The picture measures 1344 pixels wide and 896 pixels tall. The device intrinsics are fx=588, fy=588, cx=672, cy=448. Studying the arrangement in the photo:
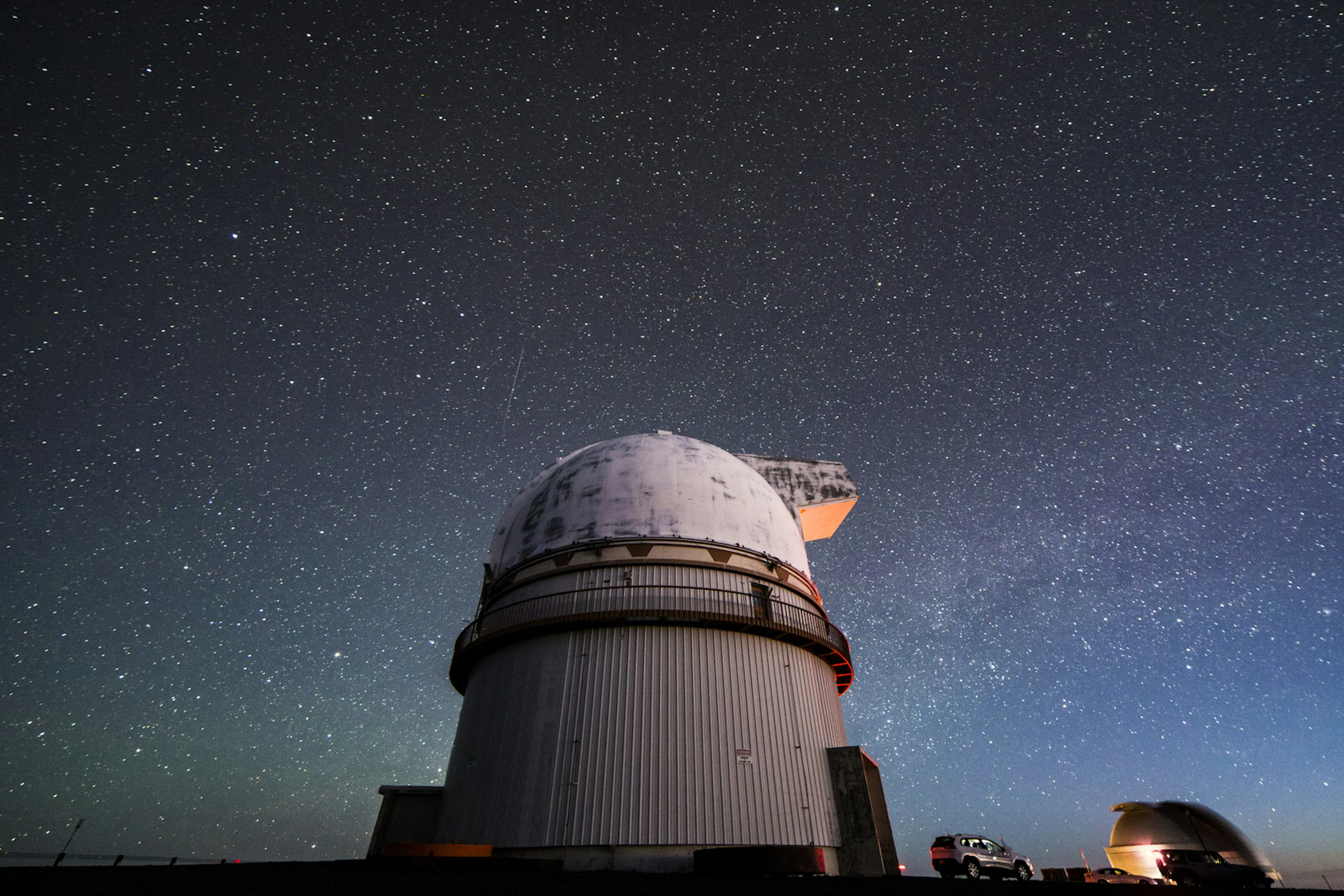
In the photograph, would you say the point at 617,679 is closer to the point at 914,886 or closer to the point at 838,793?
the point at 838,793

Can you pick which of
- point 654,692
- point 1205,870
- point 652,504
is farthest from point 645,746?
point 1205,870

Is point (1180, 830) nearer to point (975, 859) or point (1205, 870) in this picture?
point (1205, 870)

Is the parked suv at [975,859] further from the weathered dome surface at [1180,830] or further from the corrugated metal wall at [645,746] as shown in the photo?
the weathered dome surface at [1180,830]

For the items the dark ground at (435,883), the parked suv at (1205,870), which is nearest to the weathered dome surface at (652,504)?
the dark ground at (435,883)

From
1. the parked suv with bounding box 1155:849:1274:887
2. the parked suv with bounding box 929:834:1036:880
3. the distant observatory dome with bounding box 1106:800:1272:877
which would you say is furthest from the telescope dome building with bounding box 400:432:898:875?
the distant observatory dome with bounding box 1106:800:1272:877

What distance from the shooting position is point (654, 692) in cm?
1210

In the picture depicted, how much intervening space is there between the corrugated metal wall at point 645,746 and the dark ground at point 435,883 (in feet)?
3.78

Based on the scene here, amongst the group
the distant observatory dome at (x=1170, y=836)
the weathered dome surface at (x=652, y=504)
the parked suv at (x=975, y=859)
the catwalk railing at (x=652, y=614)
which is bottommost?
the parked suv at (x=975, y=859)

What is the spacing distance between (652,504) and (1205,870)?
70.5ft

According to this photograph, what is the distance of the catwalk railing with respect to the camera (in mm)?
12945

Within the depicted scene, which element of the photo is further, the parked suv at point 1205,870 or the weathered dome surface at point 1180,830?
the weathered dome surface at point 1180,830

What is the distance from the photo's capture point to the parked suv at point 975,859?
14.5 metres

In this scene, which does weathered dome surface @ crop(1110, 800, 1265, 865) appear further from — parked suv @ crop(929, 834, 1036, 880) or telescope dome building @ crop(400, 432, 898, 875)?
telescope dome building @ crop(400, 432, 898, 875)

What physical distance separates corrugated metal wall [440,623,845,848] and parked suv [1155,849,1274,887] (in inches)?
602
